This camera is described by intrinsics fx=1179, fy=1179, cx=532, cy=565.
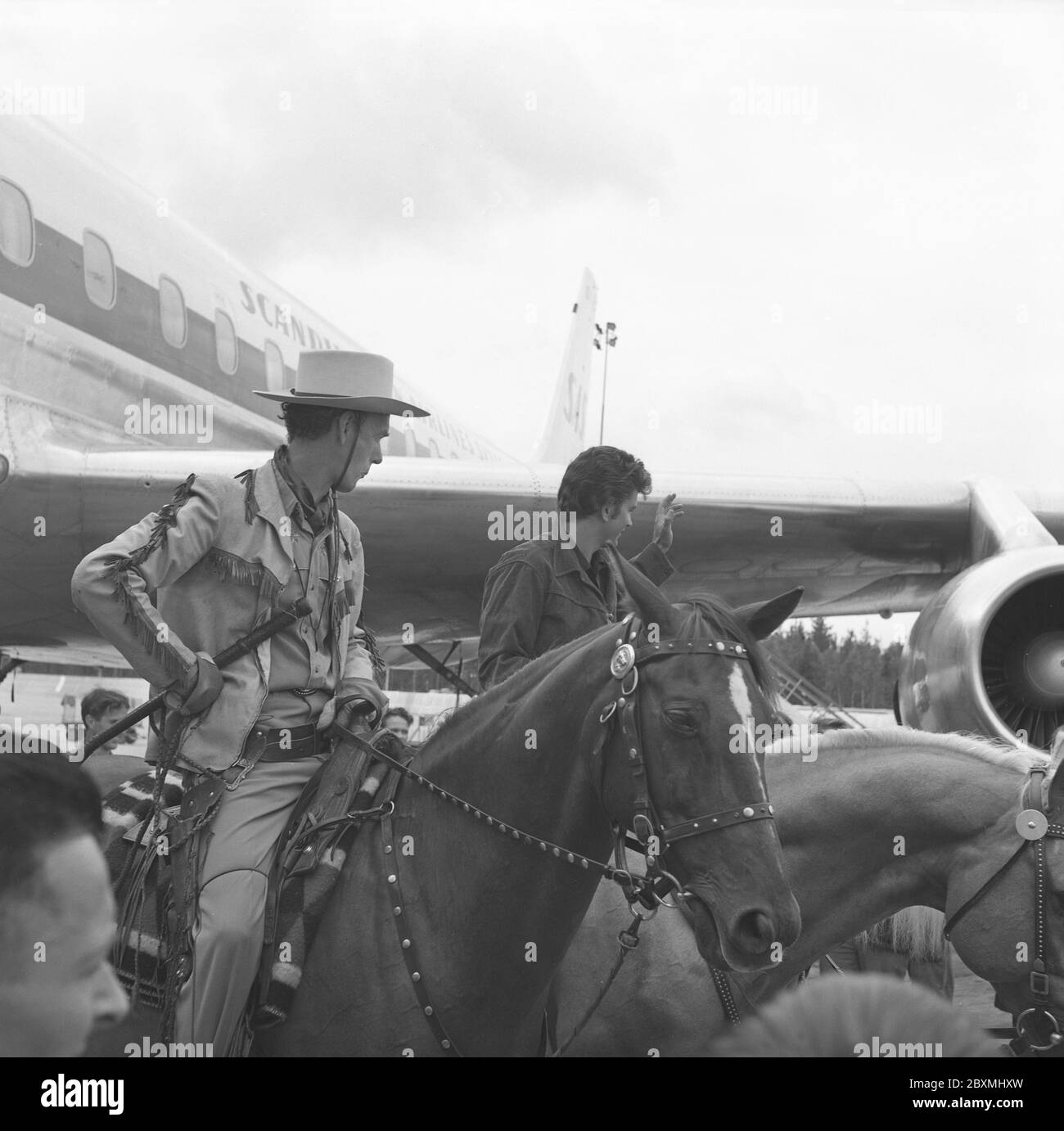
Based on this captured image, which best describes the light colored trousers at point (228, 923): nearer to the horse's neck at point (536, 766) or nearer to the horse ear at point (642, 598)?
the horse's neck at point (536, 766)

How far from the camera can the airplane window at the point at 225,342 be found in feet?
23.7

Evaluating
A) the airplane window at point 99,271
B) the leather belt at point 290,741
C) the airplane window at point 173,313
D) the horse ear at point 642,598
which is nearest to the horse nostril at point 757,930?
the horse ear at point 642,598

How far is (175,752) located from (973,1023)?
187 cm

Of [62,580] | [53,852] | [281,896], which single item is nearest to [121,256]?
[62,580]

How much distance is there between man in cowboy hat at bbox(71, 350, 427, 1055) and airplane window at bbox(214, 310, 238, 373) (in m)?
4.88

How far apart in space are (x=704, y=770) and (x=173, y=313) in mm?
5540

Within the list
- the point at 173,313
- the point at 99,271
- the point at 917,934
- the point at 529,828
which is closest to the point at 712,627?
the point at 529,828

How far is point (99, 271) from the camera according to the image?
6.03 m

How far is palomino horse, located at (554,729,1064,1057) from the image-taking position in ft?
8.68

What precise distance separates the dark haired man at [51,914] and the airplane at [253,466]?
4172mm

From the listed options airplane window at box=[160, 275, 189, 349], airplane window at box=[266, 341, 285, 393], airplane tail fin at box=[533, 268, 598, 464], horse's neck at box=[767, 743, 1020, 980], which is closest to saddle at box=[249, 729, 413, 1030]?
horse's neck at box=[767, 743, 1020, 980]

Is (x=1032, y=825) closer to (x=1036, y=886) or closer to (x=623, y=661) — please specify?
(x=1036, y=886)

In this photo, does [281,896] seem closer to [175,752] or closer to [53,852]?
[175,752]
